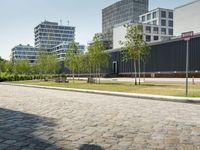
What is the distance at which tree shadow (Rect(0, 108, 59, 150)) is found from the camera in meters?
5.26

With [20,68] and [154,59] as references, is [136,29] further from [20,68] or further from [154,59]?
[20,68]

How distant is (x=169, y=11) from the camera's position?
110000mm

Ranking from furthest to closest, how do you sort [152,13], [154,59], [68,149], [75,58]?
[152,13] < [154,59] < [75,58] < [68,149]

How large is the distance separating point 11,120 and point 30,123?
2.80 feet

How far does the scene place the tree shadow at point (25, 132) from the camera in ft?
17.3

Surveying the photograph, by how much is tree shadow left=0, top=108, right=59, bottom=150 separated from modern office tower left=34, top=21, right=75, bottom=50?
178 meters

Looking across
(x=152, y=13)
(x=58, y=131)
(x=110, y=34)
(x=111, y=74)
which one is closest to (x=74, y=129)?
(x=58, y=131)

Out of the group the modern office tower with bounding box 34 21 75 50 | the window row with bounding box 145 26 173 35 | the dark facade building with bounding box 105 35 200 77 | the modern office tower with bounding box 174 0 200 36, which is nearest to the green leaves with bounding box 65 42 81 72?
the dark facade building with bounding box 105 35 200 77

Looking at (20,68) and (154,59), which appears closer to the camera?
(154,59)

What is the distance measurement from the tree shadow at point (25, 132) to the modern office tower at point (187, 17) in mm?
64384

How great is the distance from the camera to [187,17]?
6869 cm

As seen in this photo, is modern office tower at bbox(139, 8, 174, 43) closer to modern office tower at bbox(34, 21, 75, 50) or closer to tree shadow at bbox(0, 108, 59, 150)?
modern office tower at bbox(34, 21, 75, 50)

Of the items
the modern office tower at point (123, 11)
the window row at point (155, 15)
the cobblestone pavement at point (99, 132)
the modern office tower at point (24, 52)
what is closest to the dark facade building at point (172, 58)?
the cobblestone pavement at point (99, 132)

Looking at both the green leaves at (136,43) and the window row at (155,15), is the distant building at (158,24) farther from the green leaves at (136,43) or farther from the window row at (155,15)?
the green leaves at (136,43)
